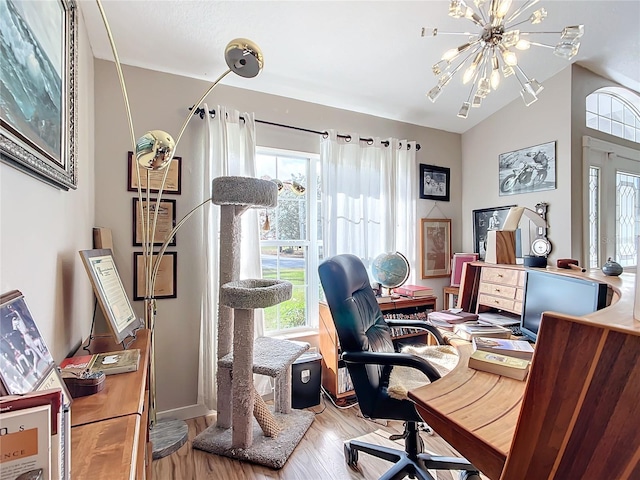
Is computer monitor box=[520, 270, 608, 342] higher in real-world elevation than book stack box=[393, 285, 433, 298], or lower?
higher

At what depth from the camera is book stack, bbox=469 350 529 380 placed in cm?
105

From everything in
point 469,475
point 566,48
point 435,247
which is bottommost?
point 469,475

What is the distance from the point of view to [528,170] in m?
2.85

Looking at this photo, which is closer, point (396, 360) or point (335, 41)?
point (396, 360)

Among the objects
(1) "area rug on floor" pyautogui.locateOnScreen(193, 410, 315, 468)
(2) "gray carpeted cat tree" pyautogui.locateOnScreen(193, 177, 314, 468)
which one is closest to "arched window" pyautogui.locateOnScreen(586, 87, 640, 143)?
(2) "gray carpeted cat tree" pyautogui.locateOnScreen(193, 177, 314, 468)

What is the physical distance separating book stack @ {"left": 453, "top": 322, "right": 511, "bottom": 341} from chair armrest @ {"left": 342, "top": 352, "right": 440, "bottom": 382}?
0.59 m

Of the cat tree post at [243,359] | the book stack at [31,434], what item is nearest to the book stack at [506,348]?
the cat tree post at [243,359]

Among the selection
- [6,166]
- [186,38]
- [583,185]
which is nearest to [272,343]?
[6,166]

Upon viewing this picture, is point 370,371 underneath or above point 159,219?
underneath

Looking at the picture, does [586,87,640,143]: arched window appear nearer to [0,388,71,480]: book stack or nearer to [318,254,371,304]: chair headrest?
[318,254,371,304]: chair headrest

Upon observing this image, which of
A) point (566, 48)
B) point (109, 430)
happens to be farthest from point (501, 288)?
point (109, 430)

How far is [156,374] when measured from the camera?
2.17 m

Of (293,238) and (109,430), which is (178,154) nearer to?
(293,238)

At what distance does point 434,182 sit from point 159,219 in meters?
2.52
